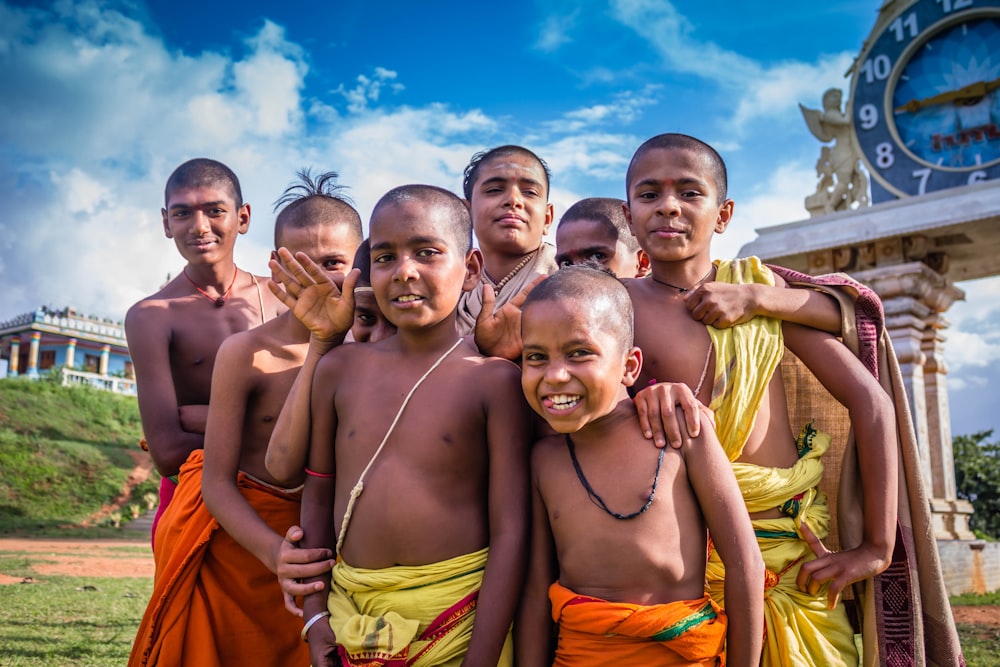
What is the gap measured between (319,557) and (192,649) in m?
0.82

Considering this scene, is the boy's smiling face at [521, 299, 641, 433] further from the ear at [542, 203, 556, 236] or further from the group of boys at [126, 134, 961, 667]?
the ear at [542, 203, 556, 236]

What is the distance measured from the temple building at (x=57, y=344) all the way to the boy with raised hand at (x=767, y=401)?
3542 centimetres

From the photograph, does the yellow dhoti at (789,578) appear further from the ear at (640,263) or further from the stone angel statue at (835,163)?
the stone angel statue at (835,163)

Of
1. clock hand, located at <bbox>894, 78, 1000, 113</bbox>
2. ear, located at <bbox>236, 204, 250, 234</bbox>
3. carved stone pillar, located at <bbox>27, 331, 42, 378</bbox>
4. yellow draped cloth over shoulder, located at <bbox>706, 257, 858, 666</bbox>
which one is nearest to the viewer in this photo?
yellow draped cloth over shoulder, located at <bbox>706, 257, 858, 666</bbox>

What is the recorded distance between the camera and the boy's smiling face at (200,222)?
3371mm

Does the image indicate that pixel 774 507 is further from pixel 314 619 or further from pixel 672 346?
pixel 314 619

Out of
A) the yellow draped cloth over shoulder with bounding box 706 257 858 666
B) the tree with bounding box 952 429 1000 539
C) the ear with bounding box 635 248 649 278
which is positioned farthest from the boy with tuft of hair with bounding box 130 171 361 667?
the tree with bounding box 952 429 1000 539

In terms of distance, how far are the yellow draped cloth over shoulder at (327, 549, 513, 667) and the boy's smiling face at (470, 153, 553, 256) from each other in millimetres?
1358

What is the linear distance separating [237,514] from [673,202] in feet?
5.71

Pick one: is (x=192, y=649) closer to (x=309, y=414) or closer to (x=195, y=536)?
(x=195, y=536)

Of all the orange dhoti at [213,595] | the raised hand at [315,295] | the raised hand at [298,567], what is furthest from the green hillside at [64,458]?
the raised hand at [315,295]

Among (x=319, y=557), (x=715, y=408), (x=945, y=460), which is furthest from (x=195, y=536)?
(x=945, y=460)

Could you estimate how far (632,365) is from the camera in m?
2.32

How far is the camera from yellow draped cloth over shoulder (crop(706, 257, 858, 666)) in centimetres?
238
